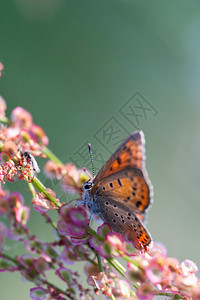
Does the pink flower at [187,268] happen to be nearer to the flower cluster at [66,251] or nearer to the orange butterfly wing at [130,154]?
the flower cluster at [66,251]

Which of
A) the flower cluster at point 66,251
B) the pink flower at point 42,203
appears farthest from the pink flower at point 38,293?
the pink flower at point 42,203

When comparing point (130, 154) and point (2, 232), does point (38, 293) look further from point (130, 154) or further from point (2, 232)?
point (130, 154)

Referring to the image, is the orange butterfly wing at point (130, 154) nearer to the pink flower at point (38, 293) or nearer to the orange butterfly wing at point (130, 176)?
the orange butterfly wing at point (130, 176)

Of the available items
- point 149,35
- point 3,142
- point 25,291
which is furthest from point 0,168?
point 149,35

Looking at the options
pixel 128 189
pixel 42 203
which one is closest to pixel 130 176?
pixel 128 189

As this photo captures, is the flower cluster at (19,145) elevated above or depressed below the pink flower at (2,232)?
above

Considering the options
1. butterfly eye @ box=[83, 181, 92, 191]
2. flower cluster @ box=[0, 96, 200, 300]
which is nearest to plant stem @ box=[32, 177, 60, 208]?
flower cluster @ box=[0, 96, 200, 300]

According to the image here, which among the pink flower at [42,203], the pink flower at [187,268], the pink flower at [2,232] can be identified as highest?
the pink flower at [187,268]

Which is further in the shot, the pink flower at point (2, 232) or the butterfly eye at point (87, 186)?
the butterfly eye at point (87, 186)
